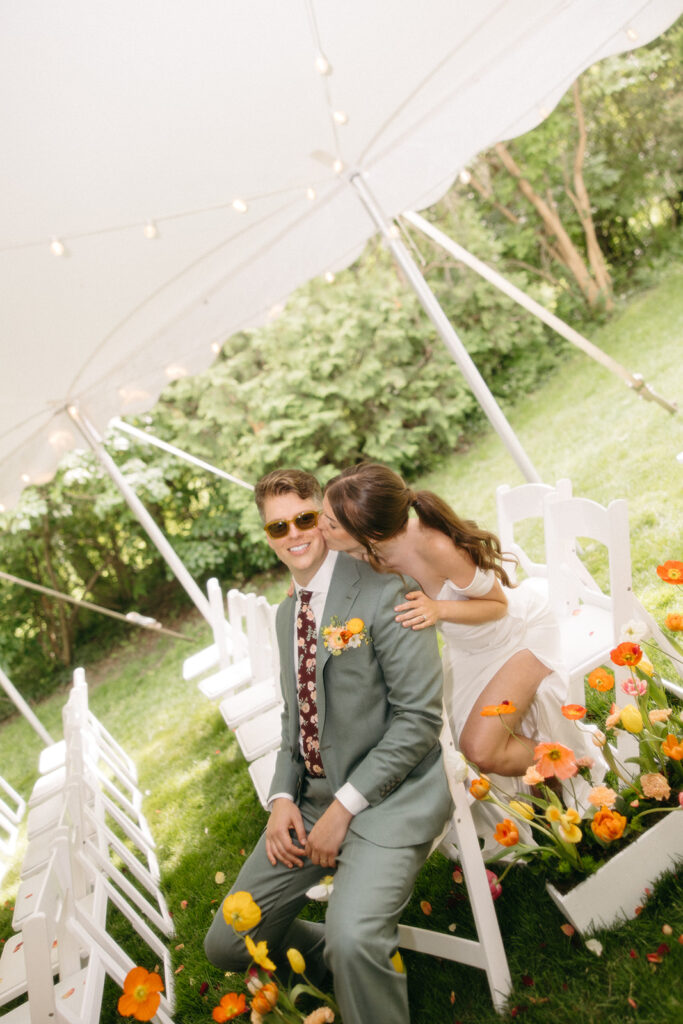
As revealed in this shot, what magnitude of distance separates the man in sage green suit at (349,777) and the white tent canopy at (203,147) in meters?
1.70

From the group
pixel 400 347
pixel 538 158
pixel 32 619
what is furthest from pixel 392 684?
pixel 538 158

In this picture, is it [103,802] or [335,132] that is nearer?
[103,802]

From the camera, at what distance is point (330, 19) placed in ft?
9.05

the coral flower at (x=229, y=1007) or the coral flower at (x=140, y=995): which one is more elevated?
the coral flower at (x=140, y=995)

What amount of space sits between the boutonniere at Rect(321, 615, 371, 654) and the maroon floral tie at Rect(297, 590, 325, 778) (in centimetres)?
18

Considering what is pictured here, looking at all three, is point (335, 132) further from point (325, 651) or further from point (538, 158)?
point (538, 158)

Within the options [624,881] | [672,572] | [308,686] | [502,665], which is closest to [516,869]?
[624,881]

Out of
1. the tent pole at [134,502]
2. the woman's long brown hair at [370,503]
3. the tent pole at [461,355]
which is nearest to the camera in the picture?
the woman's long brown hair at [370,503]

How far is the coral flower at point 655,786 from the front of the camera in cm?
189

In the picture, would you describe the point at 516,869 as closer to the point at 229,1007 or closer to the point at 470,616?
the point at 470,616

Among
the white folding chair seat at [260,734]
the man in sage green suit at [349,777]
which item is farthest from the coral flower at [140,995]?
the white folding chair seat at [260,734]

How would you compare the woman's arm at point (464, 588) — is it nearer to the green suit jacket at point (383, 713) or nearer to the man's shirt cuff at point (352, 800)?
the green suit jacket at point (383, 713)

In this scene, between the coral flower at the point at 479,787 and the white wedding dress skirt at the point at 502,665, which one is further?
the white wedding dress skirt at the point at 502,665

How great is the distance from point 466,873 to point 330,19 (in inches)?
125
